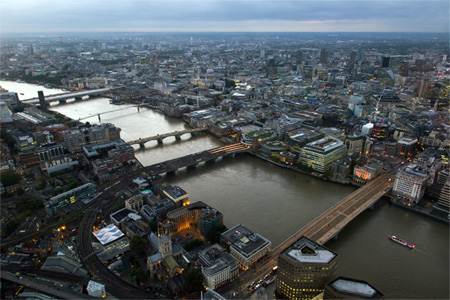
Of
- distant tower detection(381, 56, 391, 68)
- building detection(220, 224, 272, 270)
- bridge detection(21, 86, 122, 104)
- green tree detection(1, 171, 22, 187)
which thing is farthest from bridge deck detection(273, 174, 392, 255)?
distant tower detection(381, 56, 391, 68)

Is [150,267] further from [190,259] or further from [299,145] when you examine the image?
[299,145]

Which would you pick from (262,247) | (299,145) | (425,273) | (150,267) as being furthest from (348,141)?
(150,267)

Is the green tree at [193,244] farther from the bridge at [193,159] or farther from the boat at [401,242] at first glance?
the boat at [401,242]

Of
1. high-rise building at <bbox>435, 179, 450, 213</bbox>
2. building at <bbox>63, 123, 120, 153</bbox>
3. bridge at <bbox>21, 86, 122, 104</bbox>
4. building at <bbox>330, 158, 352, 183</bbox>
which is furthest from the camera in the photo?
bridge at <bbox>21, 86, 122, 104</bbox>

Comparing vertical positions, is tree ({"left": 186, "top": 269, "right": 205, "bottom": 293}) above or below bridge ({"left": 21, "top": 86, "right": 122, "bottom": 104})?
below

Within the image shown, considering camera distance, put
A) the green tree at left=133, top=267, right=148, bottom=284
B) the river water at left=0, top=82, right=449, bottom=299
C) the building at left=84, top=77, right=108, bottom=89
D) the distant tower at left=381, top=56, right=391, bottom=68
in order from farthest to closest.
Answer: the distant tower at left=381, top=56, right=391, bottom=68 → the building at left=84, top=77, right=108, bottom=89 → the river water at left=0, top=82, right=449, bottom=299 → the green tree at left=133, top=267, right=148, bottom=284

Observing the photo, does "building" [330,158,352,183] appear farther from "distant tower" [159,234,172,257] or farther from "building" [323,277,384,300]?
"distant tower" [159,234,172,257]
